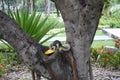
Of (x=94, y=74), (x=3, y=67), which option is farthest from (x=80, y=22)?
(x=3, y=67)

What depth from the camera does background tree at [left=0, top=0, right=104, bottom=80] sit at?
193cm

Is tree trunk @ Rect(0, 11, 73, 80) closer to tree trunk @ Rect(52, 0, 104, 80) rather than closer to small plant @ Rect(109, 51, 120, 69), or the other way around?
tree trunk @ Rect(52, 0, 104, 80)

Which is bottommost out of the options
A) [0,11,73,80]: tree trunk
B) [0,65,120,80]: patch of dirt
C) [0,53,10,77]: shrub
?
[0,65,120,80]: patch of dirt

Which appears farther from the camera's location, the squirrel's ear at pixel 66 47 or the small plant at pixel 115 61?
the small plant at pixel 115 61

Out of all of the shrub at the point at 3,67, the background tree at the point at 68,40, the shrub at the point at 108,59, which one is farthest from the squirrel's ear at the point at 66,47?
the shrub at the point at 108,59

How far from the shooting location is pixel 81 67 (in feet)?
6.82

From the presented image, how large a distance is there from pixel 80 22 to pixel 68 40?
156 mm

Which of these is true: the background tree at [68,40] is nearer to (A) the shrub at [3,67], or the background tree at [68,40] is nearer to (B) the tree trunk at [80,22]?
(B) the tree trunk at [80,22]

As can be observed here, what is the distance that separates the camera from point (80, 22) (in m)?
1.98

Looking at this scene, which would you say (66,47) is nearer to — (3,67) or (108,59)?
(3,67)

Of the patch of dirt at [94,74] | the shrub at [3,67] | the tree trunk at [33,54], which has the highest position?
the tree trunk at [33,54]

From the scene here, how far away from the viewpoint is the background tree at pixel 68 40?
193 centimetres

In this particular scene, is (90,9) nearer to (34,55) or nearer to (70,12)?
(70,12)

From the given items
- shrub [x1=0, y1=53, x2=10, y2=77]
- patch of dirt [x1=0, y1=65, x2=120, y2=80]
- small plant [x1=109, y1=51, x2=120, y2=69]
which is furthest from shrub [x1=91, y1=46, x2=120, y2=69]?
shrub [x1=0, y1=53, x2=10, y2=77]
